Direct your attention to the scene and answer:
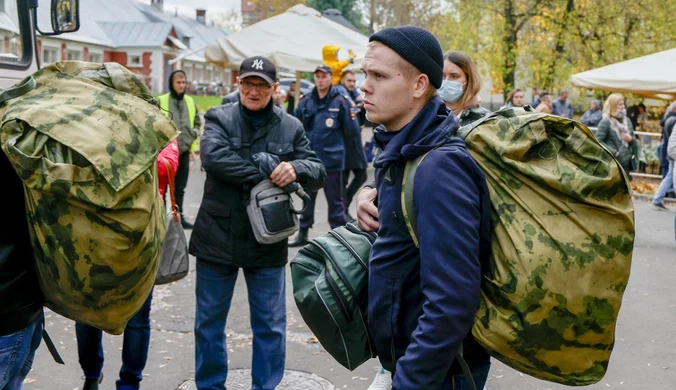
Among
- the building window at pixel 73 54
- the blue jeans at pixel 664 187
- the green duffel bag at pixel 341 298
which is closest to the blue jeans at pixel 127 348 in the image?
the green duffel bag at pixel 341 298

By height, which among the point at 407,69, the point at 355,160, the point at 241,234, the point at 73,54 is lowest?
the point at 73,54

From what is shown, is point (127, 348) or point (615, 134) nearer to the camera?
point (127, 348)

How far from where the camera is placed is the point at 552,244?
2316 mm

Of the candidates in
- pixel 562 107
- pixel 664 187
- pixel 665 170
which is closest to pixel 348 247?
pixel 664 187

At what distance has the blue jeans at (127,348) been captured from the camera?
454cm

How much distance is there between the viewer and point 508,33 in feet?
80.9

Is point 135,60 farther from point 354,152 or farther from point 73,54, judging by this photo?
point 354,152

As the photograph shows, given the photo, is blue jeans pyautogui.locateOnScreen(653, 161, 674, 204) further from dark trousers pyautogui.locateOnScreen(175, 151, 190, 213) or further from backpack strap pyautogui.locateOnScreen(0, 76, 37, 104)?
backpack strap pyautogui.locateOnScreen(0, 76, 37, 104)

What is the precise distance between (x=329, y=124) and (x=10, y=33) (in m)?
6.30

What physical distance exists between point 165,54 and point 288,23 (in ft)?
209

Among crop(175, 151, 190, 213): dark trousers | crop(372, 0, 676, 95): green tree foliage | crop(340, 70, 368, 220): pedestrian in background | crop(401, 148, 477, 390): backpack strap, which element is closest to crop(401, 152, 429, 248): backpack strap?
crop(401, 148, 477, 390): backpack strap

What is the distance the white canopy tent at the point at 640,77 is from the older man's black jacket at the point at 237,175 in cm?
1041

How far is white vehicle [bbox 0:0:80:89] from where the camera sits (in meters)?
3.61

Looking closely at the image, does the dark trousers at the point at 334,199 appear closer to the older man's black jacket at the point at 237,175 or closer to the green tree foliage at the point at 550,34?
the older man's black jacket at the point at 237,175
